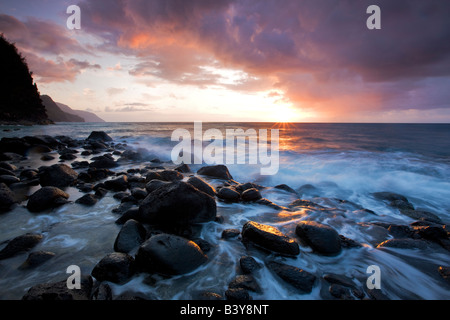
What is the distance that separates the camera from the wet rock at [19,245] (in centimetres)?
275

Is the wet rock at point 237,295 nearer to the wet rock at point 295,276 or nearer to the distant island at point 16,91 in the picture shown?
the wet rock at point 295,276

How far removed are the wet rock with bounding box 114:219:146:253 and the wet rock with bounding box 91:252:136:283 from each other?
0.44 m

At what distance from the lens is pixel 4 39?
3859 cm

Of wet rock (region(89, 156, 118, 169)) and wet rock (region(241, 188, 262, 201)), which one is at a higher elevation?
wet rock (region(89, 156, 118, 169))

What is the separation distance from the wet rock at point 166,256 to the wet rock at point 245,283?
23.7 inches

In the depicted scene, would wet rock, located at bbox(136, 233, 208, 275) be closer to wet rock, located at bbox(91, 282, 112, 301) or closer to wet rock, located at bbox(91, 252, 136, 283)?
wet rock, located at bbox(91, 252, 136, 283)

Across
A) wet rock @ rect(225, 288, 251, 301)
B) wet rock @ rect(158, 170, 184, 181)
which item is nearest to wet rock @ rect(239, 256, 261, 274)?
wet rock @ rect(225, 288, 251, 301)

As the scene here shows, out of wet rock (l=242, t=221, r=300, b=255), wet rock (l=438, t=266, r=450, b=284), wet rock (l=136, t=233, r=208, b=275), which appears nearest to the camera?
wet rock (l=136, t=233, r=208, b=275)

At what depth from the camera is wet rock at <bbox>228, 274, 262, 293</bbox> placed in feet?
7.75

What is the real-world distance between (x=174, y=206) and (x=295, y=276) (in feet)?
7.72

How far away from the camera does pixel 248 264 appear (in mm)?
2721

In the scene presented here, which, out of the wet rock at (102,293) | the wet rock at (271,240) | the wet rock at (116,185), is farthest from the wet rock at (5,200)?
the wet rock at (271,240)

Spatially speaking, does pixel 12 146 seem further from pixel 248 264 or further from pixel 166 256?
pixel 248 264
